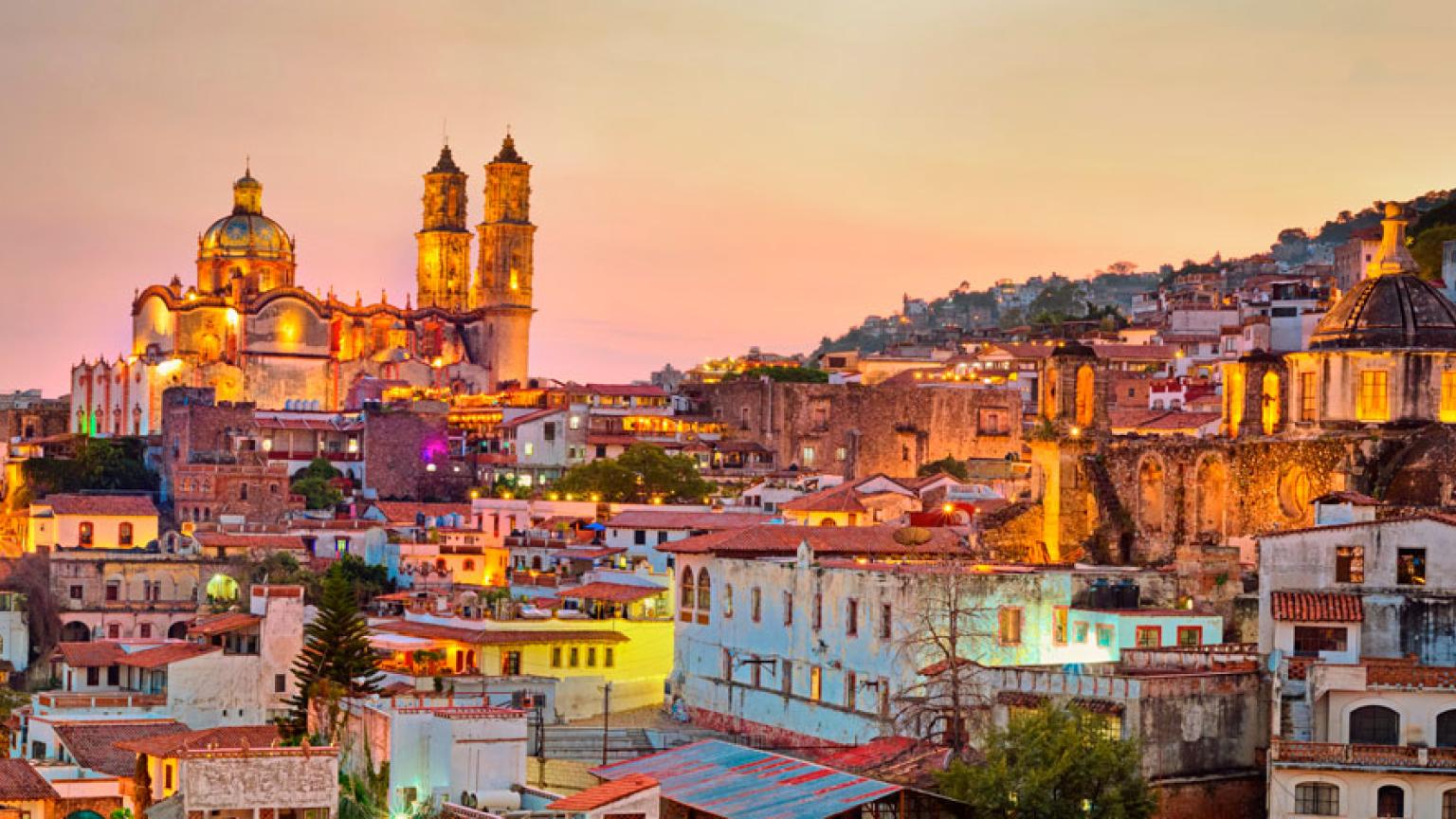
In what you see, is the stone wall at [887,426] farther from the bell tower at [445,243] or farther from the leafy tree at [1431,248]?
the bell tower at [445,243]

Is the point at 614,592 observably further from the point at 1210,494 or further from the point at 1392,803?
the point at 1392,803

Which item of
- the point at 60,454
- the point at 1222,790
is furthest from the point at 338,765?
the point at 60,454

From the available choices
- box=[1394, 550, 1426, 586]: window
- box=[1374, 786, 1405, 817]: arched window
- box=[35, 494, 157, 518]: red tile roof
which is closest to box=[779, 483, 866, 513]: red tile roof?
box=[35, 494, 157, 518]: red tile roof

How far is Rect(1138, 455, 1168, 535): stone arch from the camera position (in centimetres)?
5766

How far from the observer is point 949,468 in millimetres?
89125

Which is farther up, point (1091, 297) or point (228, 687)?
point (1091, 297)

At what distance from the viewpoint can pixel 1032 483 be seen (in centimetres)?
6025

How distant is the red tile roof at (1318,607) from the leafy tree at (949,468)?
151 feet

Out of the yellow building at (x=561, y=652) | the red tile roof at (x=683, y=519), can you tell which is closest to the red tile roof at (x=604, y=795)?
the yellow building at (x=561, y=652)

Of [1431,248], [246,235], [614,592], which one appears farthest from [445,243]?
[614,592]

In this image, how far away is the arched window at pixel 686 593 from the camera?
182 ft

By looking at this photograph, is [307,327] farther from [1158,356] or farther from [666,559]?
[666,559]

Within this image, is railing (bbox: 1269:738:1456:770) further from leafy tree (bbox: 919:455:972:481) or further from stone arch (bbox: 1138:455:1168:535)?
leafy tree (bbox: 919:455:972:481)

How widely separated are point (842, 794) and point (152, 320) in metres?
75.7
